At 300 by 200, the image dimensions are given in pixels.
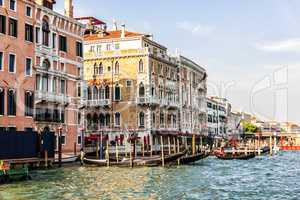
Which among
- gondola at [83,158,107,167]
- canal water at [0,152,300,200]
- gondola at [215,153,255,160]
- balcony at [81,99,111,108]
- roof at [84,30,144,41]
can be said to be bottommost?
gondola at [215,153,255,160]

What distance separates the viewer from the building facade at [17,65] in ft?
84.1

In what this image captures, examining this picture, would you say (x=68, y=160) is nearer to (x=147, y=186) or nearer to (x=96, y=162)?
(x=96, y=162)

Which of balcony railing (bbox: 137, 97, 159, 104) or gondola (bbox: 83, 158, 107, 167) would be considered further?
balcony railing (bbox: 137, 97, 159, 104)

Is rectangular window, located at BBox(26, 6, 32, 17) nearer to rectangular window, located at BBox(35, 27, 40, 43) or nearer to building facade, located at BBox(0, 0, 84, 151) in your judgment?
building facade, located at BBox(0, 0, 84, 151)

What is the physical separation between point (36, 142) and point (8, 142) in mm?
2243

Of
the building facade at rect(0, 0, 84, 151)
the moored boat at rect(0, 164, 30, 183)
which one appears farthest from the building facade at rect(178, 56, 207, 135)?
the moored boat at rect(0, 164, 30, 183)

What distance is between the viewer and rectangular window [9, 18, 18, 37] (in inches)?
1034

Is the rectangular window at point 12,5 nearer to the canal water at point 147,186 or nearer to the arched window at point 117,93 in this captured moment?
the canal water at point 147,186

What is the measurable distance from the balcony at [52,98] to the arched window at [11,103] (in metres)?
2.01

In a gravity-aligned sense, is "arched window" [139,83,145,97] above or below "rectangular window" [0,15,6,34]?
below

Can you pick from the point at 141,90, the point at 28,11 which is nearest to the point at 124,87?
the point at 141,90

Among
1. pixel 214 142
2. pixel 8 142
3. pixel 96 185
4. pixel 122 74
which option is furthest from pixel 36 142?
pixel 214 142

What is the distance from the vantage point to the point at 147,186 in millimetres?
18938

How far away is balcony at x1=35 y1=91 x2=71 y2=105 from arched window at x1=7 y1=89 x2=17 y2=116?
Result: 6.58 feet
